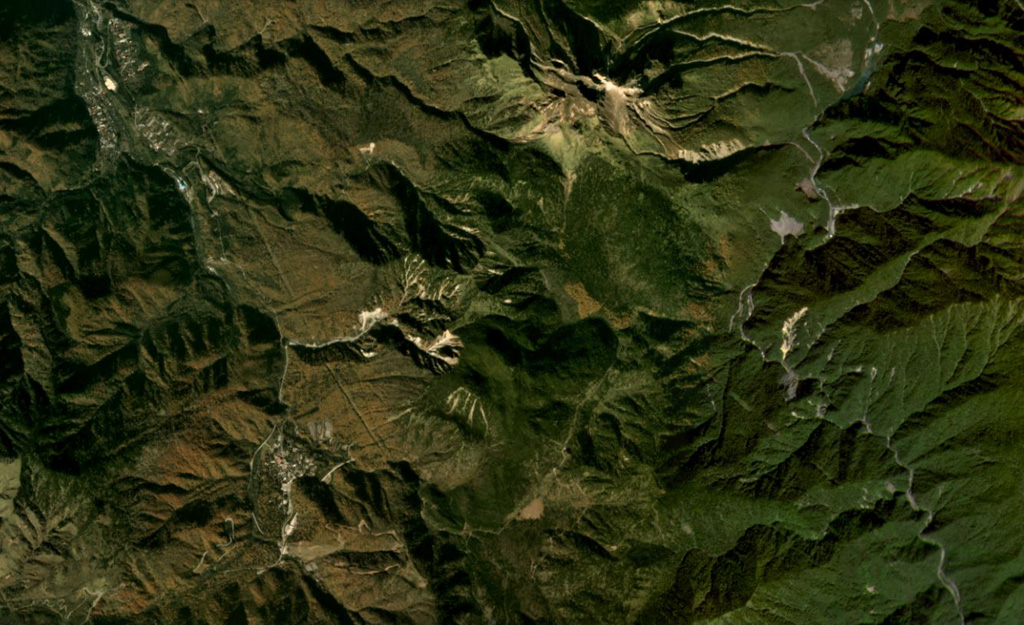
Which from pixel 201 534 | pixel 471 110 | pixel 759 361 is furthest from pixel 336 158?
pixel 759 361

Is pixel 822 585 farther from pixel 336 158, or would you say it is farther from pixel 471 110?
pixel 336 158

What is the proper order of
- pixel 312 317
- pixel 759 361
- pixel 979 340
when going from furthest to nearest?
pixel 312 317, pixel 759 361, pixel 979 340

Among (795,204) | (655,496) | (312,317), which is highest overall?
(795,204)

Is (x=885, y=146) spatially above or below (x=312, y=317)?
above

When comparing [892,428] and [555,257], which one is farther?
[555,257]

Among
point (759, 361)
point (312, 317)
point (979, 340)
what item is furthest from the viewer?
point (312, 317)

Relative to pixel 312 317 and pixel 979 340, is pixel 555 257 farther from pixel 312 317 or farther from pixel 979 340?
pixel 979 340
